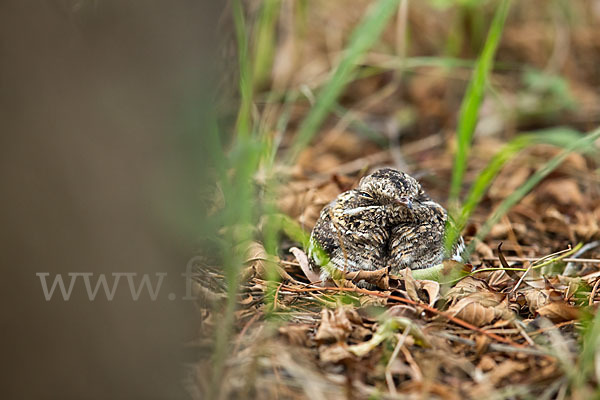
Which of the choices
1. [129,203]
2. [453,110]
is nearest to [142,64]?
[129,203]

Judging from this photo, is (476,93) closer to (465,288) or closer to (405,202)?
(405,202)

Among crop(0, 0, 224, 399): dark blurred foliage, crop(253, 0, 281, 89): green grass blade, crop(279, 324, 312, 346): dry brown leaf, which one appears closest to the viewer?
crop(0, 0, 224, 399): dark blurred foliage

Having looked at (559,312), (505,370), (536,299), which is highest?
(536,299)

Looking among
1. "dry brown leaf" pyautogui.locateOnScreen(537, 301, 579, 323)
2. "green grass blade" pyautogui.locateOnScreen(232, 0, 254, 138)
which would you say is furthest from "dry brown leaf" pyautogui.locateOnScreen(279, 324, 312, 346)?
"green grass blade" pyautogui.locateOnScreen(232, 0, 254, 138)

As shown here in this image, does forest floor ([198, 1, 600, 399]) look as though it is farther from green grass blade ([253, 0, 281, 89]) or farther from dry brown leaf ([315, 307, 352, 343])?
green grass blade ([253, 0, 281, 89])

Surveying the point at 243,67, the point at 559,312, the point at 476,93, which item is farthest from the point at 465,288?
the point at 243,67

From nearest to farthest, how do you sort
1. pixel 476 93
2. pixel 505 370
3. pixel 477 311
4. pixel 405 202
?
pixel 505 370 < pixel 477 311 < pixel 405 202 < pixel 476 93

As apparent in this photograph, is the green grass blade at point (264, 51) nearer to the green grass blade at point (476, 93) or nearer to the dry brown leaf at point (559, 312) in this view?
the green grass blade at point (476, 93)

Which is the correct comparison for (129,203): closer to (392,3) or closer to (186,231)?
(186,231)
